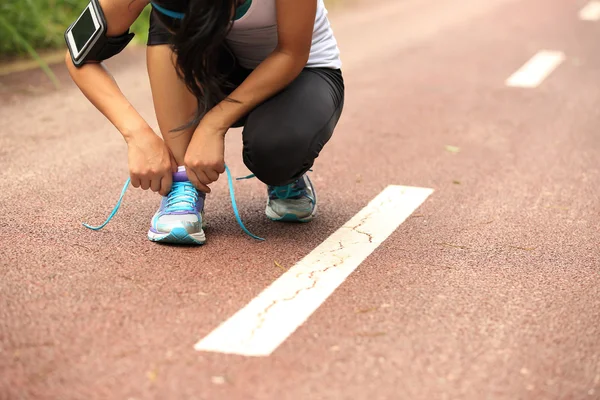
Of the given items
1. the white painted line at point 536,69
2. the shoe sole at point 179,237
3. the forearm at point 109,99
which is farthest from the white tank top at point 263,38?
the white painted line at point 536,69

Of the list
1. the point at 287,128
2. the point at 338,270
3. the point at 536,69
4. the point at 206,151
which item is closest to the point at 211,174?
the point at 206,151

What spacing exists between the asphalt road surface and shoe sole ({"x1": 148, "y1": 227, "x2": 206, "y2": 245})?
3 centimetres

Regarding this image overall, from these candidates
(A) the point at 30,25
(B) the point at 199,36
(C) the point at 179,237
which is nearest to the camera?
(B) the point at 199,36

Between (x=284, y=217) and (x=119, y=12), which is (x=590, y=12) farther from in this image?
(x=119, y=12)

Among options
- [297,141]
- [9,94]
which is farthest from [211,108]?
[9,94]

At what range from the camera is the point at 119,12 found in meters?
2.86

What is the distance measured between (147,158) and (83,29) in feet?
1.66

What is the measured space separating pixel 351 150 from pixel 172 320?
238 cm

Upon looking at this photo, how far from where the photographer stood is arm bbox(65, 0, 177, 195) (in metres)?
2.85

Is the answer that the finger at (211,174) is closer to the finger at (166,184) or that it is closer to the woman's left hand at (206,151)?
the woman's left hand at (206,151)

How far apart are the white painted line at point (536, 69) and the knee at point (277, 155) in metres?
3.74

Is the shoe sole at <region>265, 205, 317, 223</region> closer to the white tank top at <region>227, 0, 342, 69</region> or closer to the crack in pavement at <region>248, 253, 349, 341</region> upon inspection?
the crack in pavement at <region>248, 253, 349, 341</region>

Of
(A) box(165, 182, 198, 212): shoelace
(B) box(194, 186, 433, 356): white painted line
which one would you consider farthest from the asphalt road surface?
(A) box(165, 182, 198, 212): shoelace

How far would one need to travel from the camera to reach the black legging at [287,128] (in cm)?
289
